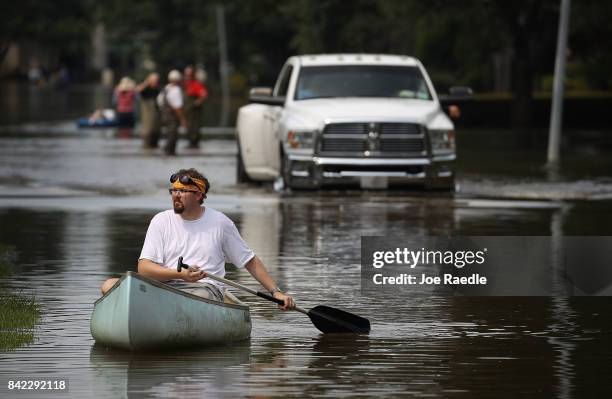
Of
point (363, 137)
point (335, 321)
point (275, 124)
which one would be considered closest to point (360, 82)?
point (275, 124)

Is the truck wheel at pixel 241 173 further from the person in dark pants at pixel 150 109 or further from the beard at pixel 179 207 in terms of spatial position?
the beard at pixel 179 207

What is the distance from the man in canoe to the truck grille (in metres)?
13.0

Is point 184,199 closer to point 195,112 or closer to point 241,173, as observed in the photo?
point 241,173

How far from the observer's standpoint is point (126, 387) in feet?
34.9

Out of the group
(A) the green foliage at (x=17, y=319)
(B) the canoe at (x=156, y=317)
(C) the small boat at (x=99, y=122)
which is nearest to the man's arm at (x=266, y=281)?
(B) the canoe at (x=156, y=317)

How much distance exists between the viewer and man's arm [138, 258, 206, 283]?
1215 cm

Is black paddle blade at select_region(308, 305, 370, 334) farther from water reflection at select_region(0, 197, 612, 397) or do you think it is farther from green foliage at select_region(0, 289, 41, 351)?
green foliage at select_region(0, 289, 41, 351)

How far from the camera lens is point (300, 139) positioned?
25.7 m

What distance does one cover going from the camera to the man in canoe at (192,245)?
12203 millimetres

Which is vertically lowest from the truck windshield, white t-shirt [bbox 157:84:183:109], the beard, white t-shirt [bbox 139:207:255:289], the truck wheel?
the truck wheel

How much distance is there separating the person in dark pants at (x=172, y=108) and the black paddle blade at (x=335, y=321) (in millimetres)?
25486

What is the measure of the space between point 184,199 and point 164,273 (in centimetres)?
50

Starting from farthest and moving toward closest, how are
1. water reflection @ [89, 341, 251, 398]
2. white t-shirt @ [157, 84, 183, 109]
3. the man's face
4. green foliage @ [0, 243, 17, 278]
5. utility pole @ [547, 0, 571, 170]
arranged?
1. white t-shirt @ [157, 84, 183, 109]
2. utility pole @ [547, 0, 571, 170]
3. green foliage @ [0, 243, 17, 278]
4. the man's face
5. water reflection @ [89, 341, 251, 398]

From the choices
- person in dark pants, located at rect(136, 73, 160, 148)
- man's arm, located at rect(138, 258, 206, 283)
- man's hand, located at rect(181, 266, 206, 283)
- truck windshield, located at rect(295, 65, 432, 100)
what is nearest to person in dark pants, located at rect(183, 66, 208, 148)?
person in dark pants, located at rect(136, 73, 160, 148)
